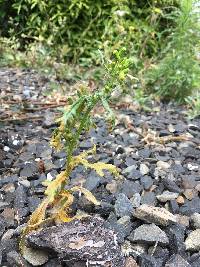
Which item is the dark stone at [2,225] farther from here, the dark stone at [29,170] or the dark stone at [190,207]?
the dark stone at [190,207]

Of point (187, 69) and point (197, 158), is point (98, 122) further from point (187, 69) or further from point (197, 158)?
point (187, 69)

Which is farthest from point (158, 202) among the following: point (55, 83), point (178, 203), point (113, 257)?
point (55, 83)

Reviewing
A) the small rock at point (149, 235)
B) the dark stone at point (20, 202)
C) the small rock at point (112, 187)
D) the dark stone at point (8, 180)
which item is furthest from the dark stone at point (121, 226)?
the dark stone at point (8, 180)

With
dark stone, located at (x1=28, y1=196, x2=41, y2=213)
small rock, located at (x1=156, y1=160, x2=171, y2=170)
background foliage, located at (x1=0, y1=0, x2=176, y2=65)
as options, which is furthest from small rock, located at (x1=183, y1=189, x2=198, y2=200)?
background foliage, located at (x1=0, y1=0, x2=176, y2=65)

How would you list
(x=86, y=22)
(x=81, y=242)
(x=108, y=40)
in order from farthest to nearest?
(x=86, y=22) → (x=108, y=40) → (x=81, y=242)

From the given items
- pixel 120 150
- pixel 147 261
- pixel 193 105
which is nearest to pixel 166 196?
pixel 147 261

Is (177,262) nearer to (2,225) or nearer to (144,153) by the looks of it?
(2,225)

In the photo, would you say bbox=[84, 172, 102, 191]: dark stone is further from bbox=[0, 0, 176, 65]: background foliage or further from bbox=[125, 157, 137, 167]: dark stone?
bbox=[0, 0, 176, 65]: background foliage

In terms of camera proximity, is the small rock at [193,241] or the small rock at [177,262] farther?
the small rock at [193,241]
